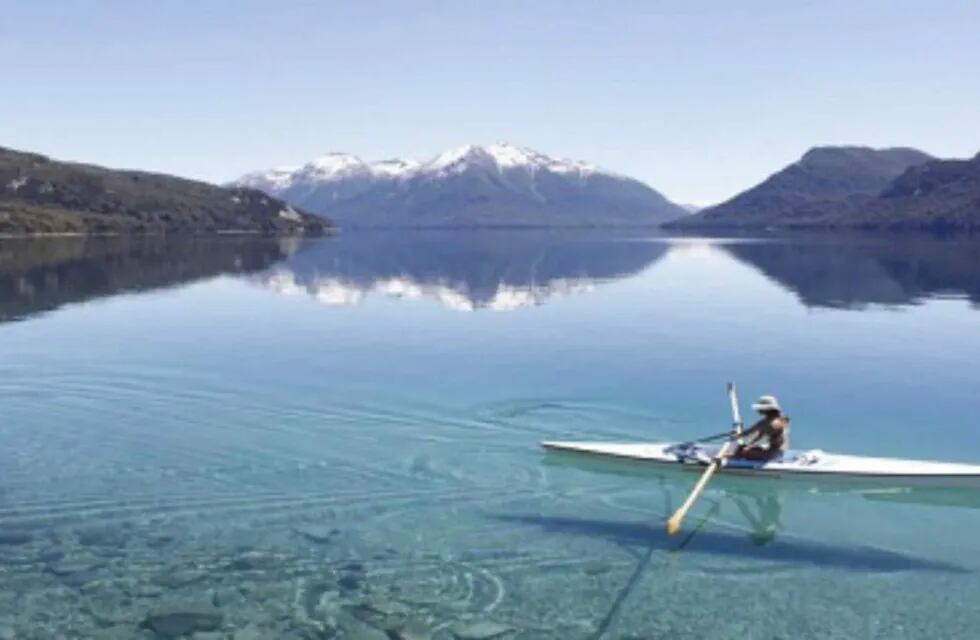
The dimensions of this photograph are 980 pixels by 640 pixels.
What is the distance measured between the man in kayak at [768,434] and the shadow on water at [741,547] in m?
4.54

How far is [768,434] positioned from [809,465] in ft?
5.54

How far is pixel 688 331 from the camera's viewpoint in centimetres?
6731

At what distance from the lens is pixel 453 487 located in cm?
2928

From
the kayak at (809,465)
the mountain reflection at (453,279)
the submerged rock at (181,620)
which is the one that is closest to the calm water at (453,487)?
the submerged rock at (181,620)

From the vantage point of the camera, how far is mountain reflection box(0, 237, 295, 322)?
86.0 metres

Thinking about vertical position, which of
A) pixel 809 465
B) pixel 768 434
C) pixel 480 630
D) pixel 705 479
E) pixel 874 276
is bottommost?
pixel 480 630

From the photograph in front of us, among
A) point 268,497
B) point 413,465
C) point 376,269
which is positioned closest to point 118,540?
point 268,497

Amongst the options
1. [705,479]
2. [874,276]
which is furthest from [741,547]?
[874,276]

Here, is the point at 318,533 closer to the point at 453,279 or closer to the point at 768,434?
the point at 768,434

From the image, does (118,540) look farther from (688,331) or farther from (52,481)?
(688,331)

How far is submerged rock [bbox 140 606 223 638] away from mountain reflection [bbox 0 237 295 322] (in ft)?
188

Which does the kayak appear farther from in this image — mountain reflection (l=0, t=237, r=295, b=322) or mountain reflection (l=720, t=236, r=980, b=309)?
mountain reflection (l=720, t=236, r=980, b=309)

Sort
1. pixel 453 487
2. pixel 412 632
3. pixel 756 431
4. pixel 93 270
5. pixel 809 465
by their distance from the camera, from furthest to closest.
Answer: pixel 93 270, pixel 756 431, pixel 809 465, pixel 453 487, pixel 412 632

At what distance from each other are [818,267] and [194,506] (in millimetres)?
136592
